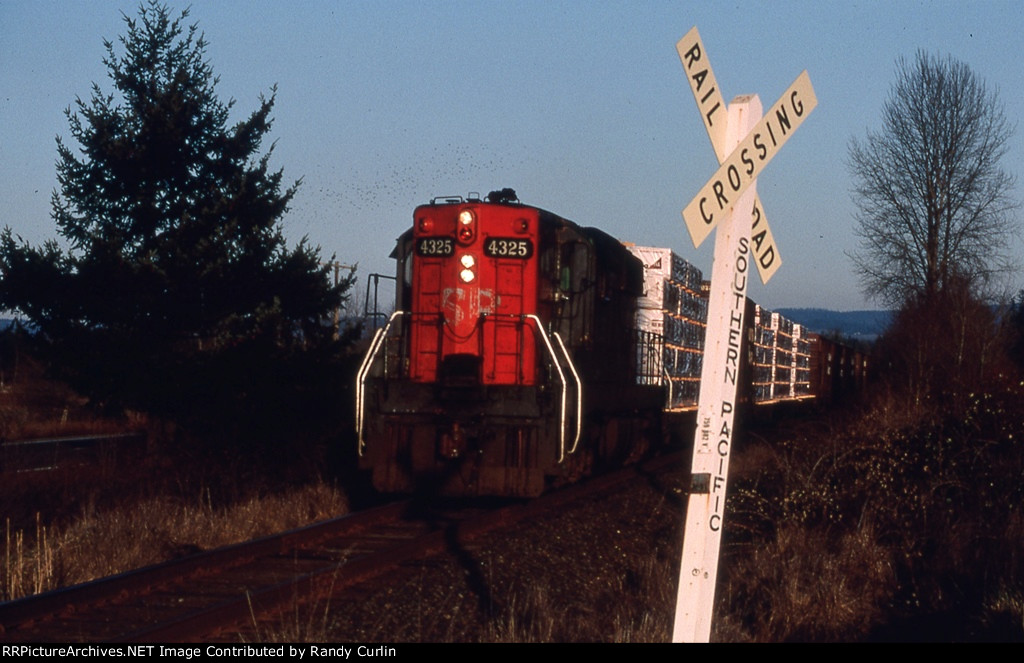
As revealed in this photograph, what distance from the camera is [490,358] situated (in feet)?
37.5

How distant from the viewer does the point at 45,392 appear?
2859 centimetres

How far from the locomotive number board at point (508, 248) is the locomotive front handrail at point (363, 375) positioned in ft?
4.10

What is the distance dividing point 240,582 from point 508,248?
5286mm

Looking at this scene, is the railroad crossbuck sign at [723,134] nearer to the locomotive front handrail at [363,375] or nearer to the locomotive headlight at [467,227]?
the locomotive front handrail at [363,375]

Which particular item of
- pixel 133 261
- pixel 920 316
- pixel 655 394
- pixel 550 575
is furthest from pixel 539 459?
pixel 920 316

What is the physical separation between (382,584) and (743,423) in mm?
16773

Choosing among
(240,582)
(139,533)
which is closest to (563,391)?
(240,582)

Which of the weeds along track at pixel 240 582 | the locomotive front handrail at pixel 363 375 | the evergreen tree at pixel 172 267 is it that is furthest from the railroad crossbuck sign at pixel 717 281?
the evergreen tree at pixel 172 267

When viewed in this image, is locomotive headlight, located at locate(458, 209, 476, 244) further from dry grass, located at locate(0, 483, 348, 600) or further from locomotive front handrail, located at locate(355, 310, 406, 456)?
dry grass, located at locate(0, 483, 348, 600)

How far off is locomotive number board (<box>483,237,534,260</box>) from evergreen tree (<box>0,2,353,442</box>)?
18.6ft

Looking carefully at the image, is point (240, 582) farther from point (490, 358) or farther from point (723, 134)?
point (723, 134)

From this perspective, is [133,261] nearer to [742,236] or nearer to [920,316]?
[742,236]

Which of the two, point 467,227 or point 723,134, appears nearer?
point 723,134

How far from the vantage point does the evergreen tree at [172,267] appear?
1536cm
